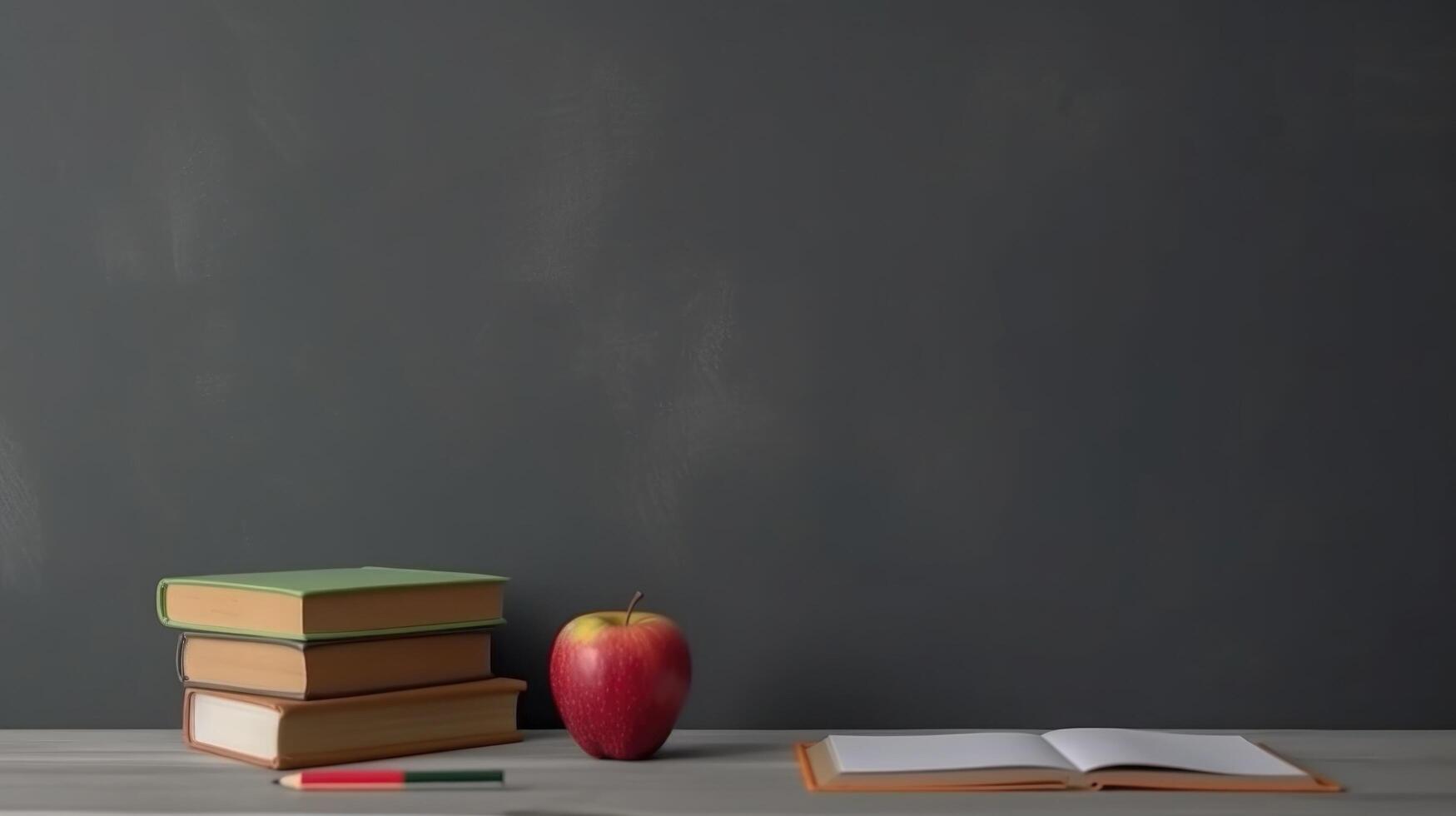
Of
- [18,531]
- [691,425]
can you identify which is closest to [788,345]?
[691,425]

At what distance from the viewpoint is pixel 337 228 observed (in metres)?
1.50

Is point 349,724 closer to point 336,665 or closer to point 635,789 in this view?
point 336,665

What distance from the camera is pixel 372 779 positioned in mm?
1110

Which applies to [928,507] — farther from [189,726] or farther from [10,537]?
[10,537]

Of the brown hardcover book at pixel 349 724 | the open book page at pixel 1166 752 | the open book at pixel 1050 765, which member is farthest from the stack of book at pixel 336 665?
the open book page at pixel 1166 752

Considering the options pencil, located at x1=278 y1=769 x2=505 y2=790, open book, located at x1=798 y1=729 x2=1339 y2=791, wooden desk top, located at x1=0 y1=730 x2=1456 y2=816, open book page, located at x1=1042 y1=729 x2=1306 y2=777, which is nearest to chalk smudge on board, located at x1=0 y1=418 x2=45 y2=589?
wooden desk top, located at x1=0 y1=730 x2=1456 y2=816

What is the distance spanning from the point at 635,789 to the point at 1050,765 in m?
0.34

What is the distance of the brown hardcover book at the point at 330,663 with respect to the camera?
123cm

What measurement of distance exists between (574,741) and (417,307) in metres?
0.49

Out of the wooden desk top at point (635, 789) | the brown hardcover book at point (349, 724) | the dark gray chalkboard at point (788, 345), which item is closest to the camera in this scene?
the wooden desk top at point (635, 789)

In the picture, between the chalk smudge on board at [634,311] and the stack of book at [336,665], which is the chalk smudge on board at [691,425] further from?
the stack of book at [336,665]

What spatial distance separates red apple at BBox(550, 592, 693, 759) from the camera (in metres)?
1.21

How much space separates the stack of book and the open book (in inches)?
13.2

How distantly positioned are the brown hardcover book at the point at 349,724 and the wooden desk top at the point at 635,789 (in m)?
0.02
